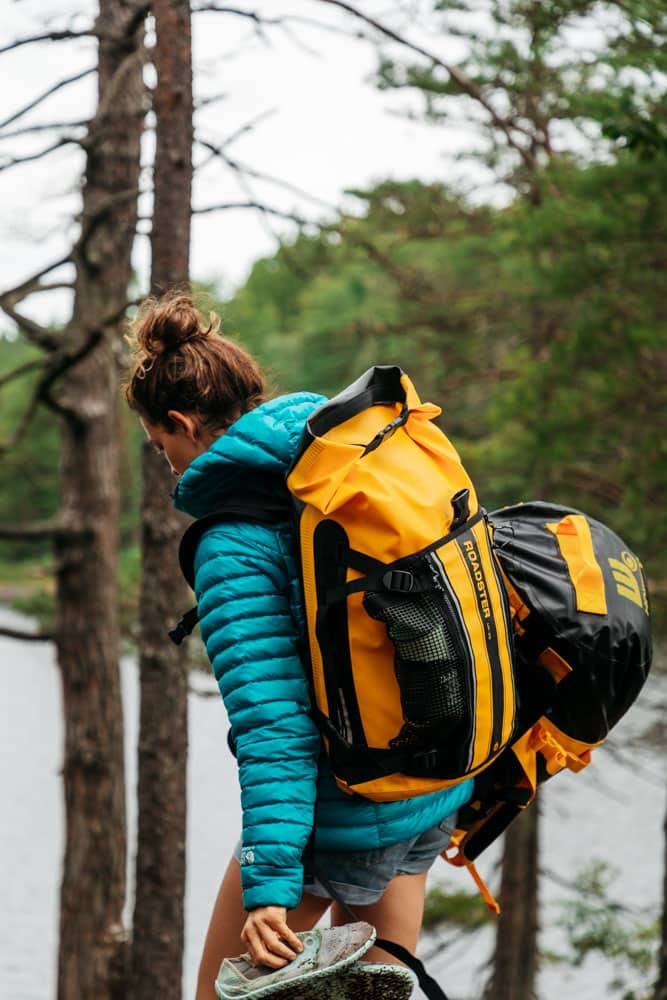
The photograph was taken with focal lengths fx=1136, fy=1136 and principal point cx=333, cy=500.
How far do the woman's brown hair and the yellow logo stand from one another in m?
0.80

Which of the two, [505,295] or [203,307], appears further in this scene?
[505,295]

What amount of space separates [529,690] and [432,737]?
333 mm

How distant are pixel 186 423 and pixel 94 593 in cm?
453

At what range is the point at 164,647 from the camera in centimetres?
413

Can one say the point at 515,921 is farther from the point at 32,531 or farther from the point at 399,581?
the point at 399,581

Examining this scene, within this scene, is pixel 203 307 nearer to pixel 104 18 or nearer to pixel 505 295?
pixel 104 18

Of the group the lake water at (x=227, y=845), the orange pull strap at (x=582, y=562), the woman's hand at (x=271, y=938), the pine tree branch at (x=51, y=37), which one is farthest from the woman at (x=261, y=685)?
the lake water at (x=227, y=845)

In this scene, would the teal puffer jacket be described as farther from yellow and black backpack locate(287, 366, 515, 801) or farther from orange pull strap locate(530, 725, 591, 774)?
orange pull strap locate(530, 725, 591, 774)

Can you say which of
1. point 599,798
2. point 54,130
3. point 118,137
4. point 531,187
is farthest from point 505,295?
point 599,798

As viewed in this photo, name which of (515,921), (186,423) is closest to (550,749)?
(186,423)

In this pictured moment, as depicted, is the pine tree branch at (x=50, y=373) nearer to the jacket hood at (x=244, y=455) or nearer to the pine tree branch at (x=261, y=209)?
the pine tree branch at (x=261, y=209)

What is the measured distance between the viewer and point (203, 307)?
278cm

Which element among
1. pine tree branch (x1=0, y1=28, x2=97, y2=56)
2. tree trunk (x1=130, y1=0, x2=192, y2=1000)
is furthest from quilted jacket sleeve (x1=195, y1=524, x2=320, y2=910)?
pine tree branch (x1=0, y1=28, x2=97, y2=56)

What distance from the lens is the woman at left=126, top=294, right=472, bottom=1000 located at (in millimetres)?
1921
